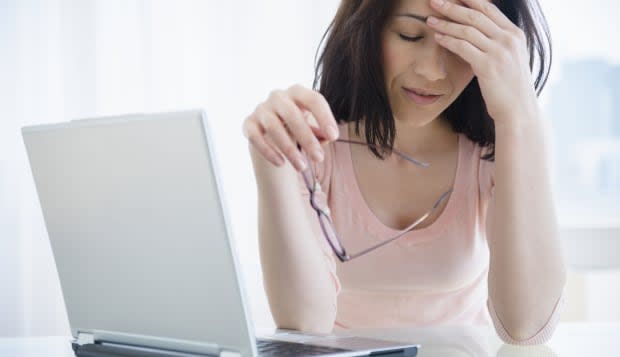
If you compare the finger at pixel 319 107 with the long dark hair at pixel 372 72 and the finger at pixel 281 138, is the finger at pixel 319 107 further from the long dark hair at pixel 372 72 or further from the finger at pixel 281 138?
the long dark hair at pixel 372 72

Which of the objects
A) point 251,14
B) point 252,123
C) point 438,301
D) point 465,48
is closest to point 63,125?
point 252,123

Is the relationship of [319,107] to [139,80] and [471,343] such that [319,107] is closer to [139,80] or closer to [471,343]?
[471,343]

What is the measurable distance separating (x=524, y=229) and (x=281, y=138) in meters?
0.44

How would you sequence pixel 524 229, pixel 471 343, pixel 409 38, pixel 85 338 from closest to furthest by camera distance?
pixel 85 338
pixel 471 343
pixel 524 229
pixel 409 38

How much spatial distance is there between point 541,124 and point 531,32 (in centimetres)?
24

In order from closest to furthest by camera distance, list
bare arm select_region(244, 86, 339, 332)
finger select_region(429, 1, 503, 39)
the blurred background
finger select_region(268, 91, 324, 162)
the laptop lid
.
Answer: the laptop lid < finger select_region(268, 91, 324, 162) < bare arm select_region(244, 86, 339, 332) < finger select_region(429, 1, 503, 39) < the blurred background

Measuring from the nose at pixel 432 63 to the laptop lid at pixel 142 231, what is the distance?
572 mm

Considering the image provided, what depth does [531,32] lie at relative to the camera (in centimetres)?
134

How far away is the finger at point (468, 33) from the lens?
1.17 meters

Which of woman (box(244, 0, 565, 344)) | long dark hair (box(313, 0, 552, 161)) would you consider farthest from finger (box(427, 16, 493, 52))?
long dark hair (box(313, 0, 552, 161))

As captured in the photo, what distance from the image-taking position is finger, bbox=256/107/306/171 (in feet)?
2.73

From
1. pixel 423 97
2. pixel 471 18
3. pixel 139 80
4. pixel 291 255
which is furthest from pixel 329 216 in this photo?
pixel 139 80

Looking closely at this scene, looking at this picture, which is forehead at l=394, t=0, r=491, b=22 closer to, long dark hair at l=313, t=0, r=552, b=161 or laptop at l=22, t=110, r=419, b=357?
long dark hair at l=313, t=0, r=552, b=161

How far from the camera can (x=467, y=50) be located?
1170mm
